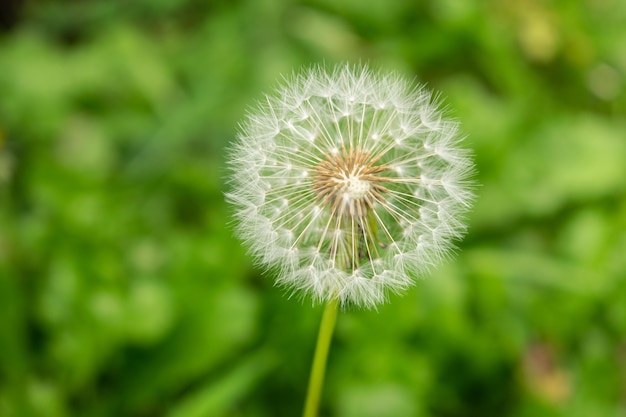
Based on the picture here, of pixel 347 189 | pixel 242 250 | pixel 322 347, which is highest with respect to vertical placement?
pixel 242 250

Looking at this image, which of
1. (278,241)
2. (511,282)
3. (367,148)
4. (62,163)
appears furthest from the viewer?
(62,163)

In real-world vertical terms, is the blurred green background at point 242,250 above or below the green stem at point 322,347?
above

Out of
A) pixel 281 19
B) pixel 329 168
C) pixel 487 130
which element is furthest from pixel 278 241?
pixel 281 19

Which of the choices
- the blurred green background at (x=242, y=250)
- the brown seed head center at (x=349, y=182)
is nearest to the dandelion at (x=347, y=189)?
the brown seed head center at (x=349, y=182)

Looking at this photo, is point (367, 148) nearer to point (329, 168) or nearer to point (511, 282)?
point (329, 168)

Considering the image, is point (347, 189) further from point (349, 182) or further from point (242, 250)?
point (242, 250)

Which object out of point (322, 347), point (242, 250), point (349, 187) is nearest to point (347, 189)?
point (349, 187)

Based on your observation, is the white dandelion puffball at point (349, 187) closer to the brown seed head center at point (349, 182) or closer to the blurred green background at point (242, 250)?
the brown seed head center at point (349, 182)
